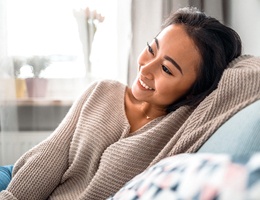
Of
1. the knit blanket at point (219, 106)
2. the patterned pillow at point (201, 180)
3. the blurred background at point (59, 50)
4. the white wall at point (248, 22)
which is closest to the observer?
the patterned pillow at point (201, 180)

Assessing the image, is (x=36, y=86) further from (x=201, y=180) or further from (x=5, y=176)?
(x=201, y=180)

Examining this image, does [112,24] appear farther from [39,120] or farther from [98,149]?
[98,149]

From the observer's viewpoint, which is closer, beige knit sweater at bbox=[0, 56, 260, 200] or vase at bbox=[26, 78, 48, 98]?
beige knit sweater at bbox=[0, 56, 260, 200]

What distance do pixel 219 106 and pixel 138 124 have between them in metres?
0.33

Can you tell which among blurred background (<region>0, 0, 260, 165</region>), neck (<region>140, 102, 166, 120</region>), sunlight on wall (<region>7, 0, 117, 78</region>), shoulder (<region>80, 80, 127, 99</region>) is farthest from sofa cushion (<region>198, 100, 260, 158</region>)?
sunlight on wall (<region>7, 0, 117, 78</region>)

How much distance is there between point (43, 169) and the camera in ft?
4.20

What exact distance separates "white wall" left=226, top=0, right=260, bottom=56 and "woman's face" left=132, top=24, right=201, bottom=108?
0.54 metres

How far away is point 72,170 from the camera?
1.29 meters

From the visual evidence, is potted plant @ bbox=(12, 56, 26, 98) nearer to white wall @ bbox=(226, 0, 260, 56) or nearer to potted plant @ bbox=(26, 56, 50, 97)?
potted plant @ bbox=(26, 56, 50, 97)

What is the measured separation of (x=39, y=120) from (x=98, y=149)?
3.26 feet

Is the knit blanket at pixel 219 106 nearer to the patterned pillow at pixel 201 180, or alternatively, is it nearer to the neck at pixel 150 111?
the neck at pixel 150 111

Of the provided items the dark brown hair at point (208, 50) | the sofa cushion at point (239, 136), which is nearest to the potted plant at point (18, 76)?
the dark brown hair at point (208, 50)

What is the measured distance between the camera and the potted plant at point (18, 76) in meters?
2.14

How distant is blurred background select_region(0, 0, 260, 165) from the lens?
2.08m
